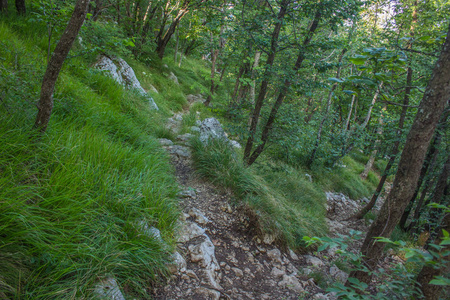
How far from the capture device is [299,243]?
3.91 meters

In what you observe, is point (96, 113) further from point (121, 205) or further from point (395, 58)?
point (395, 58)

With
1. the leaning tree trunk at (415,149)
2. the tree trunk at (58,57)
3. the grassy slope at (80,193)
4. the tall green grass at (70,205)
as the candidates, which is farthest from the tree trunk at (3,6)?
the leaning tree trunk at (415,149)

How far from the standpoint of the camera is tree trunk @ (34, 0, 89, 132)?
214cm

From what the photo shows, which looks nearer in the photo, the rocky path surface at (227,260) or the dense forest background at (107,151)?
the dense forest background at (107,151)

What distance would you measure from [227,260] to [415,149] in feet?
7.69

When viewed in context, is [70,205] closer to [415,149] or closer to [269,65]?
[415,149]

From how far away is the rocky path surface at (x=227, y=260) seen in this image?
93.2 inches

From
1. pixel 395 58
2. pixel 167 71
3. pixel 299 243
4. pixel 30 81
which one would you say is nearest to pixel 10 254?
pixel 30 81

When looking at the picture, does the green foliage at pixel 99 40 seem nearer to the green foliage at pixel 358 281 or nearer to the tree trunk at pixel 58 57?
the tree trunk at pixel 58 57

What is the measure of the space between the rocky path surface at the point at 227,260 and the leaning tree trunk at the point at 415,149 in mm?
787

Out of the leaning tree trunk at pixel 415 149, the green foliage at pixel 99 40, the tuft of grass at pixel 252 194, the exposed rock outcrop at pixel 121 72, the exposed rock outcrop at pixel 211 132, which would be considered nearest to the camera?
the leaning tree trunk at pixel 415 149

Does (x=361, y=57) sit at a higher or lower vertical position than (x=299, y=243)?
higher

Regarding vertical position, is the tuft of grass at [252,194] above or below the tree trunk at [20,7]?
below

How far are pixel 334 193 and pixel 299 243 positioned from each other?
6.71 m
